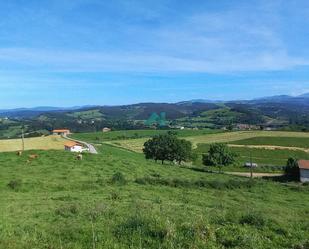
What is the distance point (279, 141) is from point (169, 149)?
6571 centimetres

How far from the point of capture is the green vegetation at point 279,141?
394 feet

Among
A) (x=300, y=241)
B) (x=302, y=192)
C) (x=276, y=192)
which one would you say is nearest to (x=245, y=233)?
(x=300, y=241)

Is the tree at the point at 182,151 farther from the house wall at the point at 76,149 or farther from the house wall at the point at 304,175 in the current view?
the house wall at the point at 76,149

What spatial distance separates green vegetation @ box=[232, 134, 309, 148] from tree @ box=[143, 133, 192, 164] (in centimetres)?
5436

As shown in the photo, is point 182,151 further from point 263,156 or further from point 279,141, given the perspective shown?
point 279,141

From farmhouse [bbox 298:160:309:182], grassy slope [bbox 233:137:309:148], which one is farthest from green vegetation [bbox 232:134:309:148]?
farmhouse [bbox 298:160:309:182]

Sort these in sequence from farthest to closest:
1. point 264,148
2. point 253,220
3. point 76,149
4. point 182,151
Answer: point 264,148, point 76,149, point 182,151, point 253,220

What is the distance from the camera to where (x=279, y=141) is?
12788 cm

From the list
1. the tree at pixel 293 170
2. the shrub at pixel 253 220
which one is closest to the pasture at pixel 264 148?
the tree at pixel 293 170

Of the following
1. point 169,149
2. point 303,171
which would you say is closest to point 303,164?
point 303,171

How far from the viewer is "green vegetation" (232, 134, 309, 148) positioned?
119969mm

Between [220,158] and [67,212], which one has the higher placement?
[67,212]

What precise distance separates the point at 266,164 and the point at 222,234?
268 feet

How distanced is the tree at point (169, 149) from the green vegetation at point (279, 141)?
54.4 meters
